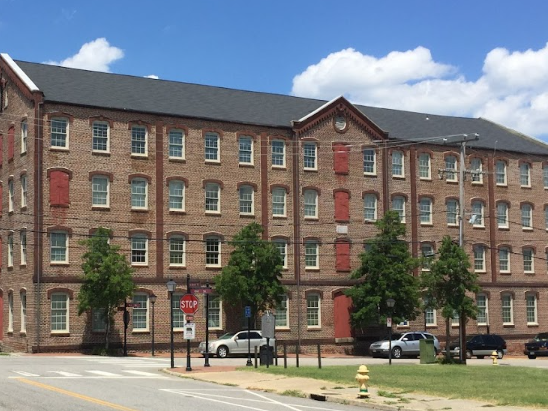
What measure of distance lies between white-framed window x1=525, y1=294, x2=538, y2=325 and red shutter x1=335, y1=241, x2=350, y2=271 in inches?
631

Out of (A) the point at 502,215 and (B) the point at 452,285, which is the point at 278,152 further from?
(A) the point at 502,215

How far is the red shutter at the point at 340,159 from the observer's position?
57594 millimetres

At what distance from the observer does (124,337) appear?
158ft

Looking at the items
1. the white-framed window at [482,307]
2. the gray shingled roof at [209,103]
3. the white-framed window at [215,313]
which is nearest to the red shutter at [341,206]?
the gray shingled roof at [209,103]

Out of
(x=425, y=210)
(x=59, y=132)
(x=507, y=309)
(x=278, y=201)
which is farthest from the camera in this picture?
(x=507, y=309)

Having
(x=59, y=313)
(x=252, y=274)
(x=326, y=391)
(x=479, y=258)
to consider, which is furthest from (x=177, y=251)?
(x=326, y=391)

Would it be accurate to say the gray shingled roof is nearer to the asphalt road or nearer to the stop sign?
the stop sign

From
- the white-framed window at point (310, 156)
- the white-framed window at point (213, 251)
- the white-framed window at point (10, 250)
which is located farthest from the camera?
the white-framed window at point (310, 156)

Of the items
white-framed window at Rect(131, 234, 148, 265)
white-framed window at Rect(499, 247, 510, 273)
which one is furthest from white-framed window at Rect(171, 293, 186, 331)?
white-framed window at Rect(499, 247, 510, 273)

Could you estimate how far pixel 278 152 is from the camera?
5597 centimetres

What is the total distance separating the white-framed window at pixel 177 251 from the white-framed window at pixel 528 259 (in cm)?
2701

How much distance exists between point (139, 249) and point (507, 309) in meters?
28.4

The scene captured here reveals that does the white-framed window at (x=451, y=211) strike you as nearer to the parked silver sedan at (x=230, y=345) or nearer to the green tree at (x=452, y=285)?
the green tree at (x=452, y=285)

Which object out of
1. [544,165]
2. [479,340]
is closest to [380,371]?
[479,340]
